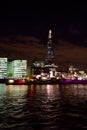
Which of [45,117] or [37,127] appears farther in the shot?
[45,117]

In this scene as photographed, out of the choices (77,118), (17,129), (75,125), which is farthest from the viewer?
(77,118)

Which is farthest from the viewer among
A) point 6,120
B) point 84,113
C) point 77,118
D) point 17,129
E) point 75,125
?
point 84,113

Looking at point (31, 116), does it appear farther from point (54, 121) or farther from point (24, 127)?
point (24, 127)

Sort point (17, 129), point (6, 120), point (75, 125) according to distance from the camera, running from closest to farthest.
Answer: point (17, 129), point (75, 125), point (6, 120)

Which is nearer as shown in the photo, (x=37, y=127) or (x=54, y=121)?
(x=37, y=127)

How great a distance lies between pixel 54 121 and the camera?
1202 inches

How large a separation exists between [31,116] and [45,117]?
165cm

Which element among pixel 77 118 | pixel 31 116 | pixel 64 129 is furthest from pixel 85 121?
pixel 31 116

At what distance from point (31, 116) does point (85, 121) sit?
6465mm

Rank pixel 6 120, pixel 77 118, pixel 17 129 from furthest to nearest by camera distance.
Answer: pixel 77 118, pixel 6 120, pixel 17 129

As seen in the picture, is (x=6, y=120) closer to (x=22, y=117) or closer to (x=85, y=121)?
(x=22, y=117)

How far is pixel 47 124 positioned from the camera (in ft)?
94.3

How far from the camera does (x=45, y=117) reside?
3309cm

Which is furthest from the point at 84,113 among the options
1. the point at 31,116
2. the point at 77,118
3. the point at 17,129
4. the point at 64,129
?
the point at 17,129
